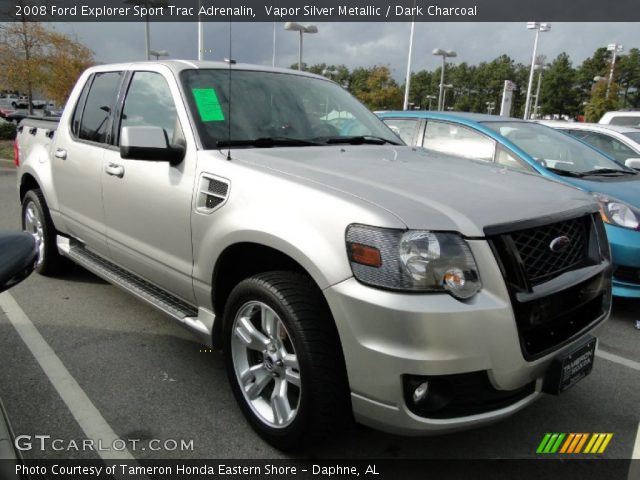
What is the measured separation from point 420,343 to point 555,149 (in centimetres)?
429

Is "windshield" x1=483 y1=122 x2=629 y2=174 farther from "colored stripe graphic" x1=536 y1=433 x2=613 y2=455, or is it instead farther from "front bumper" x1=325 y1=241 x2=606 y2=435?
"front bumper" x1=325 y1=241 x2=606 y2=435

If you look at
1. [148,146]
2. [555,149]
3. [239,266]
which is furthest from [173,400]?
[555,149]

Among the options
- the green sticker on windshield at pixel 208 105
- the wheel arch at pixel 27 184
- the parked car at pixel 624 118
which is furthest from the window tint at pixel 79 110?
the parked car at pixel 624 118

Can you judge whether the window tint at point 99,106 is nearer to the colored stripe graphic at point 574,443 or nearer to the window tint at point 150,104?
the window tint at point 150,104

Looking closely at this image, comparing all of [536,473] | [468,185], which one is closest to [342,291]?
[468,185]

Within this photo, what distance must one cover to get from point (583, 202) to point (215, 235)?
6.16 ft

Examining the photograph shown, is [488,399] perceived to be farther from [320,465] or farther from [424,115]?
[424,115]

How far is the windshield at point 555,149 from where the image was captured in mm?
5223

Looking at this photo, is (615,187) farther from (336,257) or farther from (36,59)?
(36,59)

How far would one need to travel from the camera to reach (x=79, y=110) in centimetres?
430

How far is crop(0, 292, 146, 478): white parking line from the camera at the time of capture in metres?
2.55

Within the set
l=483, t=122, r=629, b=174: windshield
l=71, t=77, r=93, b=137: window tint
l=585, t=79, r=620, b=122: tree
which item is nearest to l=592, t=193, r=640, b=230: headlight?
l=483, t=122, r=629, b=174: windshield

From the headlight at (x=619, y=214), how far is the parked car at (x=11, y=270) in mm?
4235

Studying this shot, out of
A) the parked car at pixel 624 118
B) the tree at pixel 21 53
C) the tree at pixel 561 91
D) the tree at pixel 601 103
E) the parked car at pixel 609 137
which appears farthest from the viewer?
the tree at pixel 561 91
